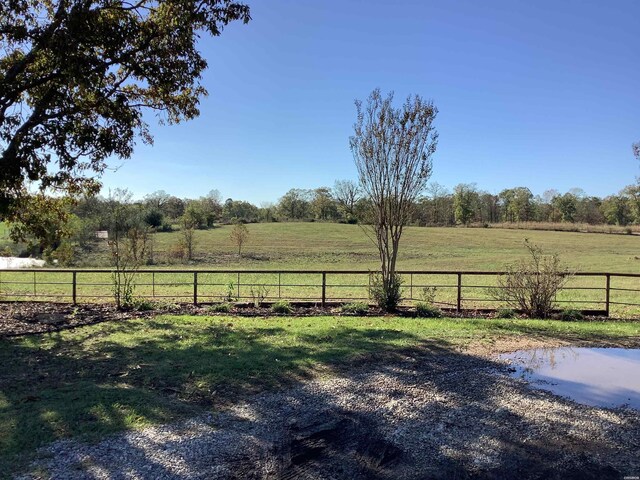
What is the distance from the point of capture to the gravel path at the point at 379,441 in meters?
3.38

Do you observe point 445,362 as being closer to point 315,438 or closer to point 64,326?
point 315,438

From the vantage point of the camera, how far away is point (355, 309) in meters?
11.6

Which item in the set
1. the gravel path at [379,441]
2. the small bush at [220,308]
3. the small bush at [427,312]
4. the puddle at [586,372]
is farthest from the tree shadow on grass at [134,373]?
the small bush at [427,312]

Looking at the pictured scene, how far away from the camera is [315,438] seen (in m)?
3.97

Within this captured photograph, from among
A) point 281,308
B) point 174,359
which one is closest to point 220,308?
point 281,308

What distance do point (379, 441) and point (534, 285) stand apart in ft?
29.7

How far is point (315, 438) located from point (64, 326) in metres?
Result: 7.37

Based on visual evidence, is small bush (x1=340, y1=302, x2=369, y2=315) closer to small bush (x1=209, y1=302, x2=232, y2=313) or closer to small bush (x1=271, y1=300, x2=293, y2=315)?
small bush (x1=271, y1=300, x2=293, y2=315)

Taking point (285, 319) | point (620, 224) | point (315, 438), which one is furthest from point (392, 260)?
point (620, 224)

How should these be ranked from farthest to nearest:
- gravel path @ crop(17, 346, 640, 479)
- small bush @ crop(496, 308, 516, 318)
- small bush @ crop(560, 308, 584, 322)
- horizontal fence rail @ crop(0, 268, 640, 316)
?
horizontal fence rail @ crop(0, 268, 640, 316) < small bush @ crop(496, 308, 516, 318) < small bush @ crop(560, 308, 584, 322) < gravel path @ crop(17, 346, 640, 479)

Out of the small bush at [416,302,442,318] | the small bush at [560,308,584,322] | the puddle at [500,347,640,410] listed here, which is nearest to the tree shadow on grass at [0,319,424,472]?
the puddle at [500,347,640,410]

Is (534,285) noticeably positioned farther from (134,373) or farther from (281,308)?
(134,373)

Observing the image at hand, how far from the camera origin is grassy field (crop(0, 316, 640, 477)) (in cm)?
428

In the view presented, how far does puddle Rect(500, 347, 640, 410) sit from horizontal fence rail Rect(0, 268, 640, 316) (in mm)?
4053
